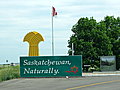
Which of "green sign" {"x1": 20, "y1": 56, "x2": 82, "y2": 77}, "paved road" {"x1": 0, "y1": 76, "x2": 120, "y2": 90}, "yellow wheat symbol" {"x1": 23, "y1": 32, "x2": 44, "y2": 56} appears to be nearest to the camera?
"paved road" {"x1": 0, "y1": 76, "x2": 120, "y2": 90}

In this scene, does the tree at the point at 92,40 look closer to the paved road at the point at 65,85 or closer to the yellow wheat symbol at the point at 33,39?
the yellow wheat symbol at the point at 33,39

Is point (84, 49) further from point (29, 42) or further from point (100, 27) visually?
point (29, 42)

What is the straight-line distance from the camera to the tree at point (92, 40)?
42.8 meters

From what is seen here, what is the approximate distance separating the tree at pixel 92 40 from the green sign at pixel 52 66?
15453 mm

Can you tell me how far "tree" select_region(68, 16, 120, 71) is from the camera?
42750 millimetres

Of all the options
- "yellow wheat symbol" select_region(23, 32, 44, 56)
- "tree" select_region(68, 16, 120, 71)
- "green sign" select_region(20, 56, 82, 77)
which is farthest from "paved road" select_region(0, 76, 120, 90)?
"tree" select_region(68, 16, 120, 71)

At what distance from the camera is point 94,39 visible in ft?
144

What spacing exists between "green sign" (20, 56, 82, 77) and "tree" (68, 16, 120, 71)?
608 inches

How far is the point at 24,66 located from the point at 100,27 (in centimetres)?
1966

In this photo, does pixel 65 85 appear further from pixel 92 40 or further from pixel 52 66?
pixel 92 40

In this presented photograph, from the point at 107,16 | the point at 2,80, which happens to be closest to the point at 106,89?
the point at 2,80

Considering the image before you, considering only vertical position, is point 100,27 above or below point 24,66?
above

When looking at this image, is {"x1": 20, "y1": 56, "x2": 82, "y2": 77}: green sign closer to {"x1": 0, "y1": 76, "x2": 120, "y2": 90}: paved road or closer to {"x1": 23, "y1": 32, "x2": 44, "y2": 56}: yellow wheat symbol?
{"x1": 23, "y1": 32, "x2": 44, "y2": 56}: yellow wheat symbol

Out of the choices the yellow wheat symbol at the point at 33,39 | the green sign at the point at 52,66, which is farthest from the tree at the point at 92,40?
the green sign at the point at 52,66
